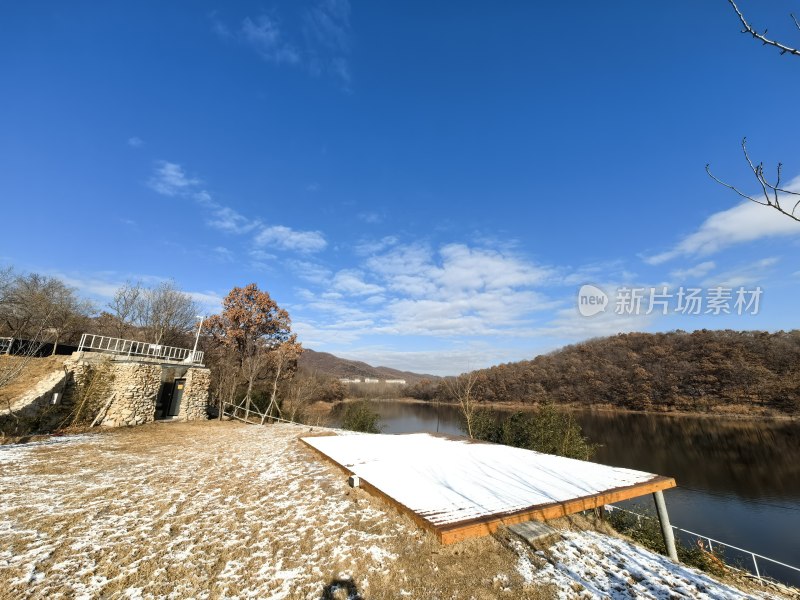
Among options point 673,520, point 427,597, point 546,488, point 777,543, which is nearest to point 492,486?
point 546,488

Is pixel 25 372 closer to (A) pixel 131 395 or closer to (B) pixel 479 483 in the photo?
(A) pixel 131 395

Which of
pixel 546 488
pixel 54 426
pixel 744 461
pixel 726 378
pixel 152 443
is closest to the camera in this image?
pixel 546 488

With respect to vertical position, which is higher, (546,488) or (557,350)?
(557,350)

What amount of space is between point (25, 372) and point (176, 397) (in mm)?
4885

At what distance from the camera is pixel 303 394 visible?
24688 mm

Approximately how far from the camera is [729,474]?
19281 millimetres

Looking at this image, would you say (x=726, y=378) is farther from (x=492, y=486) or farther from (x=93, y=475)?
(x=93, y=475)

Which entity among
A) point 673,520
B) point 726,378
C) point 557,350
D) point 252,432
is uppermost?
point 557,350

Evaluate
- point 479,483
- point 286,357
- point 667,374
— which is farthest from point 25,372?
point 667,374

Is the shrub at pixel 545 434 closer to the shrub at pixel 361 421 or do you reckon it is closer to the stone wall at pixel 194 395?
the shrub at pixel 361 421

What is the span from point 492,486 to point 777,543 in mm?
14398

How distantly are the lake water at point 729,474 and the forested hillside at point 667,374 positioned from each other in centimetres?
1025

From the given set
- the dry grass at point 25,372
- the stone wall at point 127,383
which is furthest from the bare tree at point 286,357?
the dry grass at point 25,372

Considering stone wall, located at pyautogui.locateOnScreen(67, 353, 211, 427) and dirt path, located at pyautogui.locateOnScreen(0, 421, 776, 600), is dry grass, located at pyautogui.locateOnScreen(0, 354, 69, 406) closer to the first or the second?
stone wall, located at pyautogui.locateOnScreen(67, 353, 211, 427)
